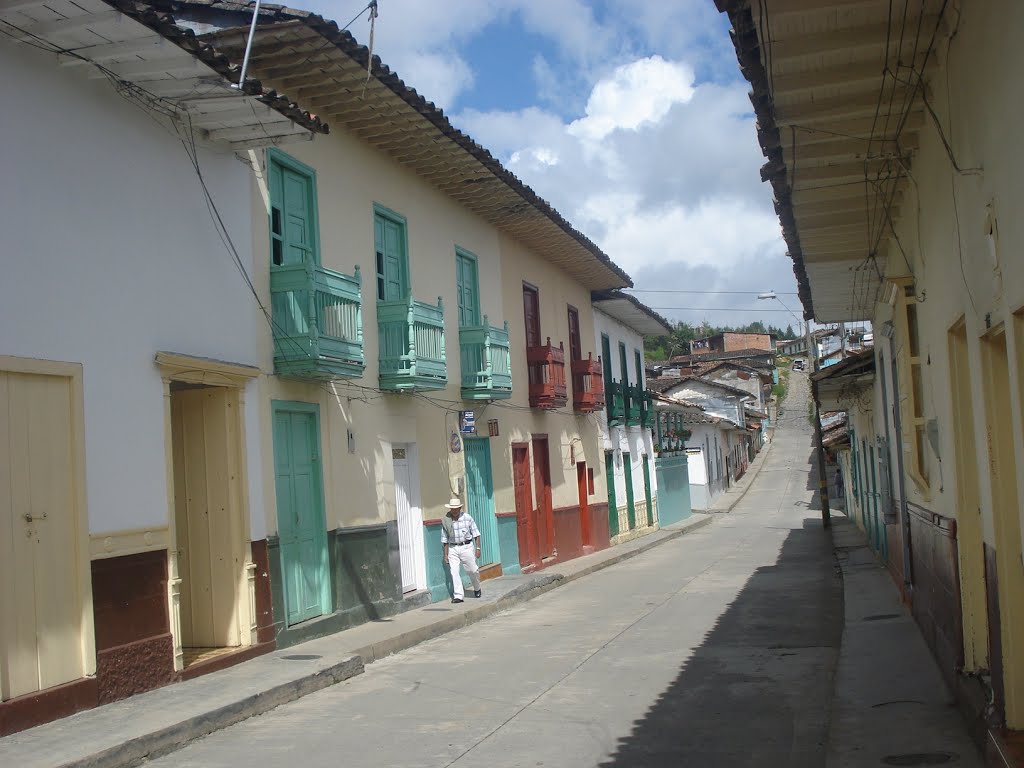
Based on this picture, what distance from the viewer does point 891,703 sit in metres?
7.65

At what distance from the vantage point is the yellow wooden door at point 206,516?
10734 mm

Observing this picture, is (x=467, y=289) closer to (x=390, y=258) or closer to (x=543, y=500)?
(x=390, y=258)

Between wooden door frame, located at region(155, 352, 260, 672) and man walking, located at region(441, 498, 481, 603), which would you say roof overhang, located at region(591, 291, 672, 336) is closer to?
man walking, located at region(441, 498, 481, 603)

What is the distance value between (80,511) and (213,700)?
182 centimetres

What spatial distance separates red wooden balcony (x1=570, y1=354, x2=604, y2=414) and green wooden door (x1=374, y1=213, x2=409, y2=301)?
9047 mm

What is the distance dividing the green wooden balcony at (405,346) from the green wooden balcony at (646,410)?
16.6m

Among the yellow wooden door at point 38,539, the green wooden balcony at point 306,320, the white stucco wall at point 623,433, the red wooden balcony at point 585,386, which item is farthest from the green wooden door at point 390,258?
the white stucco wall at point 623,433

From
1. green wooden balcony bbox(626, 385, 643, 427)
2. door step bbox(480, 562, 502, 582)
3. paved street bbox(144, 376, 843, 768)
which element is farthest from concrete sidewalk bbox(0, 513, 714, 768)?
green wooden balcony bbox(626, 385, 643, 427)

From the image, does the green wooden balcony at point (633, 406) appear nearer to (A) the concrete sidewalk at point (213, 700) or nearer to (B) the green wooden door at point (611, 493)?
Answer: (B) the green wooden door at point (611, 493)

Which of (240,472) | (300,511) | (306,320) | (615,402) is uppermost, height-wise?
(306,320)

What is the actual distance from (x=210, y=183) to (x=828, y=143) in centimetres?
605

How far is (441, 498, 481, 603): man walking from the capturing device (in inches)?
592

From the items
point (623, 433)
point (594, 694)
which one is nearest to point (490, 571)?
point (594, 694)

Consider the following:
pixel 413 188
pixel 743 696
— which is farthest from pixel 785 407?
pixel 743 696
